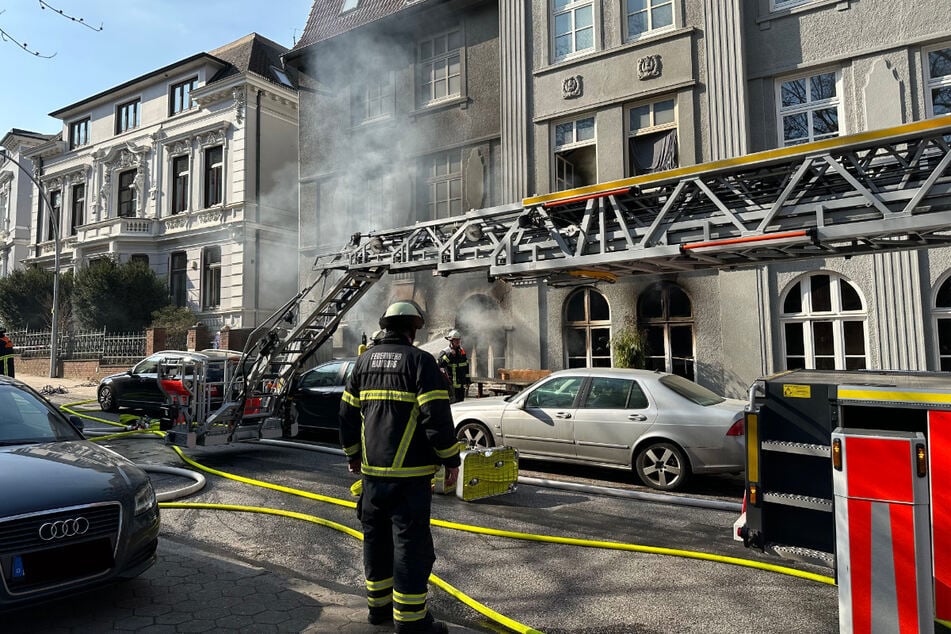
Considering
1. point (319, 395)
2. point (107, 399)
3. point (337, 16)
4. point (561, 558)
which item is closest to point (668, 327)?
point (319, 395)

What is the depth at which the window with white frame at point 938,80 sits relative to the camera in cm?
1021

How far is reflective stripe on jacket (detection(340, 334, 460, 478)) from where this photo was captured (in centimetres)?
334

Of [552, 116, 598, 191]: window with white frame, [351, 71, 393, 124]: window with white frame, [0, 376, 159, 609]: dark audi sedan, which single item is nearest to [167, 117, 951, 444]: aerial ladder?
[0, 376, 159, 609]: dark audi sedan

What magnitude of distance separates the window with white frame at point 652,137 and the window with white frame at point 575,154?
85cm

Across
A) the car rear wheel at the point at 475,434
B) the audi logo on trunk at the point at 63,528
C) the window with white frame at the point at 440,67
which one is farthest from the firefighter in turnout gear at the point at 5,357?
the window with white frame at the point at 440,67

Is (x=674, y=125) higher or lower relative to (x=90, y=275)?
higher

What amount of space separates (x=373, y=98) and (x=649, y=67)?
7.96m

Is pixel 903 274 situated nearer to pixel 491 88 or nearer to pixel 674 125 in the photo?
pixel 674 125

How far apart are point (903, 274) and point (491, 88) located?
9.68m

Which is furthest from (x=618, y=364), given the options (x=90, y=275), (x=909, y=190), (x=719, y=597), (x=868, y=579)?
(x=90, y=275)

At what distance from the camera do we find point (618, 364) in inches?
481

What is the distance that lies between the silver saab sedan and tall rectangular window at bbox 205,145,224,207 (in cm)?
1857

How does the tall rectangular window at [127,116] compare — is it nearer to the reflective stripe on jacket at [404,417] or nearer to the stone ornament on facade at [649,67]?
the stone ornament on facade at [649,67]

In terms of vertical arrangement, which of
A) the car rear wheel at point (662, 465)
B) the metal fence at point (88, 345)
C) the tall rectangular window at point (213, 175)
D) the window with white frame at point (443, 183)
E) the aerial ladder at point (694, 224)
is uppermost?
the tall rectangular window at point (213, 175)
